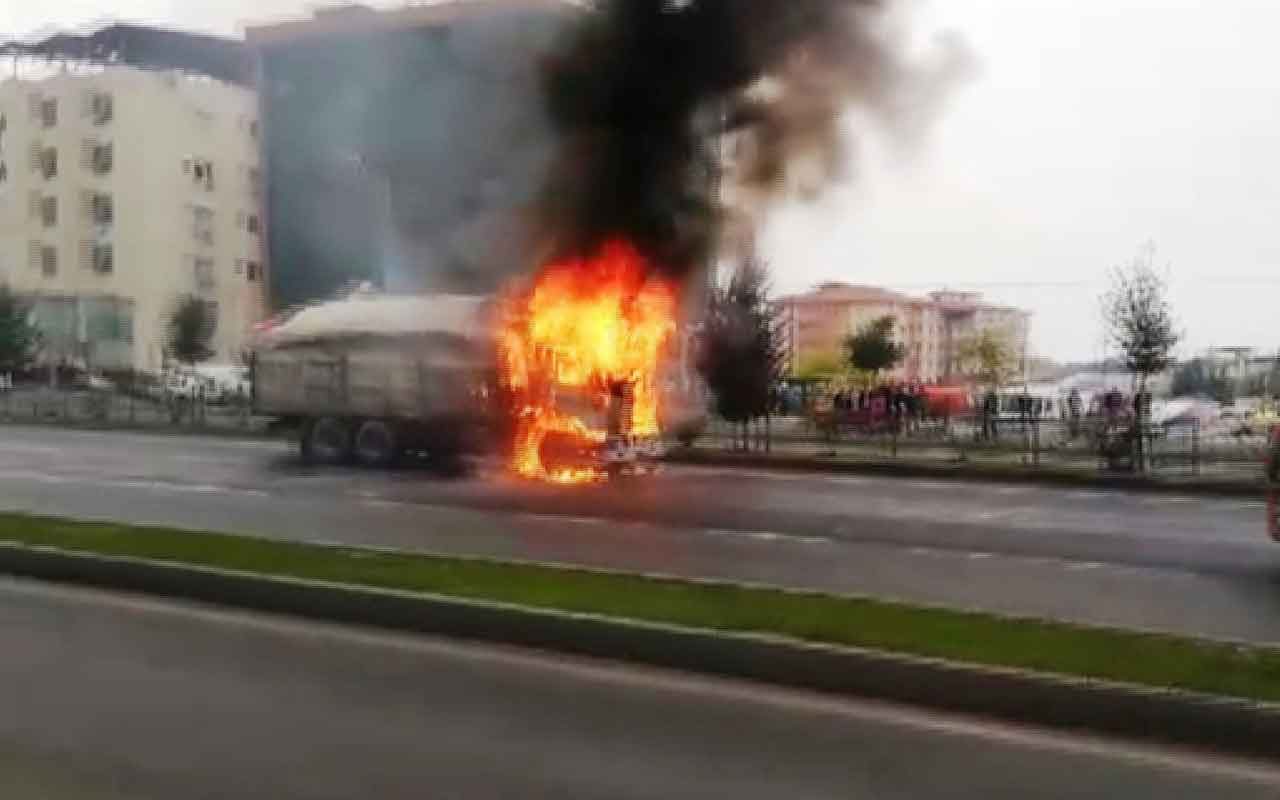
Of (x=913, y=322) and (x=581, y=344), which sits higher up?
(x=913, y=322)

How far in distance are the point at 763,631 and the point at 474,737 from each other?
2.03m

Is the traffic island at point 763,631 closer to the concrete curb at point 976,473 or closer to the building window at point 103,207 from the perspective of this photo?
the concrete curb at point 976,473

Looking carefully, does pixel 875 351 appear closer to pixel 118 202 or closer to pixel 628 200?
pixel 628 200

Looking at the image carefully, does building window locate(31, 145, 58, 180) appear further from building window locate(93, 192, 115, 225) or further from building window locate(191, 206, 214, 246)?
building window locate(191, 206, 214, 246)

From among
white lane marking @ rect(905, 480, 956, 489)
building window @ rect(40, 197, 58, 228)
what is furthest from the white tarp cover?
building window @ rect(40, 197, 58, 228)

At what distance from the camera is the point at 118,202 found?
57438 mm

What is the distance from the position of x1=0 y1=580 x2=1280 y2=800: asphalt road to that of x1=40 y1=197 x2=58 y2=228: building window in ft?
180

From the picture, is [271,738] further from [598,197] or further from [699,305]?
[699,305]

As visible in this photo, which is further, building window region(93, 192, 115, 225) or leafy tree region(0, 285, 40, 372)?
building window region(93, 192, 115, 225)

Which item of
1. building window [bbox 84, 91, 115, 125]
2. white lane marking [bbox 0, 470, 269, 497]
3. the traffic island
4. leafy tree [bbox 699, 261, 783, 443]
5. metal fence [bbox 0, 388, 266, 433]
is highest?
building window [bbox 84, 91, 115, 125]

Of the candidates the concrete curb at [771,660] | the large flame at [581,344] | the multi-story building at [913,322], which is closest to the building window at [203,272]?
the multi-story building at [913,322]

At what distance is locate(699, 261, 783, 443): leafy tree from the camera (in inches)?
1010

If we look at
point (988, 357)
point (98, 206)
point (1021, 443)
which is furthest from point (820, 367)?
point (98, 206)

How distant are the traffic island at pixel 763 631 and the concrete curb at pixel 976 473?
11.8m
